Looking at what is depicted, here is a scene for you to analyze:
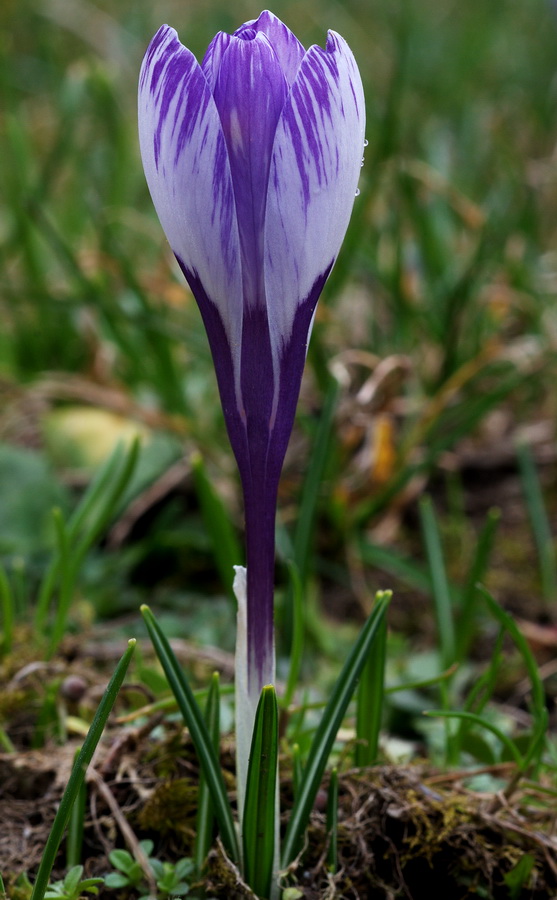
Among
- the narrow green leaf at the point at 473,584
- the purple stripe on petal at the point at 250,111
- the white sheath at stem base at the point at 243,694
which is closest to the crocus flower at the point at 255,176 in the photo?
the purple stripe on petal at the point at 250,111

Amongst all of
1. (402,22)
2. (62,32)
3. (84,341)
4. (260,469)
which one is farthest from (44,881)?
(62,32)

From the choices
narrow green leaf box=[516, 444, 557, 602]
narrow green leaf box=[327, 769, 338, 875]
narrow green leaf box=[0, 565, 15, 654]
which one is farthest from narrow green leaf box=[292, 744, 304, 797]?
narrow green leaf box=[516, 444, 557, 602]

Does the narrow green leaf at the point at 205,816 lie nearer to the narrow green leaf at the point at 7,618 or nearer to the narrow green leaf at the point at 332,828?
the narrow green leaf at the point at 332,828

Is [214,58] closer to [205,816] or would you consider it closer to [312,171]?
[312,171]

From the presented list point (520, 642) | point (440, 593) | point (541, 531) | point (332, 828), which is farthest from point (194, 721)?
point (541, 531)

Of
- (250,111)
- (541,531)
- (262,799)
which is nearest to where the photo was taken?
(250,111)
